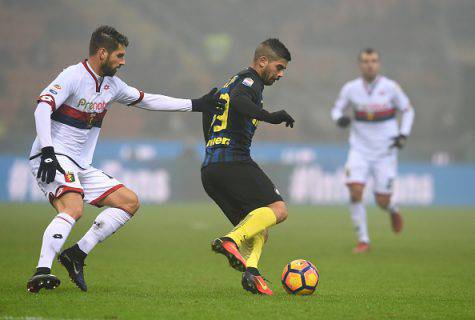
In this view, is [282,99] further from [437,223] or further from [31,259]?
[31,259]

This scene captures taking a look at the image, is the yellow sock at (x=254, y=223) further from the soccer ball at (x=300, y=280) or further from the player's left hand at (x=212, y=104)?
the player's left hand at (x=212, y=104)

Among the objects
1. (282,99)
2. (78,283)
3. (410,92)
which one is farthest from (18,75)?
(78,283)

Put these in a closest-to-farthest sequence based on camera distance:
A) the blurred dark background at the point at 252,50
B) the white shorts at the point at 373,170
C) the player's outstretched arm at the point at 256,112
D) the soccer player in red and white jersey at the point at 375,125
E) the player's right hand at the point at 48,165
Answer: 1. the player's right hand at the point at 48,165
2. the player's outstretched arm at the point at 256,112
3. the white shorts at the point at 373,170
4. the soccer player in red and white jersey at the point at 375,125
5. the blurred dark background at the point at 252,50

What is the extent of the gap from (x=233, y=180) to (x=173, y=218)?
41.9ft

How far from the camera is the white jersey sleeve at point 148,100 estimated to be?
7.80 meters

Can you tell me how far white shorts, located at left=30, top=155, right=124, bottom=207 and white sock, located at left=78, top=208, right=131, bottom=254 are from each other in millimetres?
173

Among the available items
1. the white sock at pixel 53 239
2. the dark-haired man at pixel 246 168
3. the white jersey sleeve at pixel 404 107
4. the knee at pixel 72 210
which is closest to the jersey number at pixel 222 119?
the dark-haired man at pixel 246 168

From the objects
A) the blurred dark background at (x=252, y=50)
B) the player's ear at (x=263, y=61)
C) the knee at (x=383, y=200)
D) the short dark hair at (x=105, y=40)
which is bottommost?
the knee at (x=383, y=200)

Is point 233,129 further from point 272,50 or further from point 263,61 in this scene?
point 272,50

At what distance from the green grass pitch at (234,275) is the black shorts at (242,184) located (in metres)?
0.79

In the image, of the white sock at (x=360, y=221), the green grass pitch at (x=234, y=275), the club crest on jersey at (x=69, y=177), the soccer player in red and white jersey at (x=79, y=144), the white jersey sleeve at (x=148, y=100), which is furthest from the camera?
the white sock at (x=360, y=221)

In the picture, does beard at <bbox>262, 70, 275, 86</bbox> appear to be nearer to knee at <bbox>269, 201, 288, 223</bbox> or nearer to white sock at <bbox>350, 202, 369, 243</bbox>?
knee at <bbox>269, 201, 288, 223</bbox>

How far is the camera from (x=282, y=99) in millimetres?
34875

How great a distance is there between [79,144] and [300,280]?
2.22 metres
